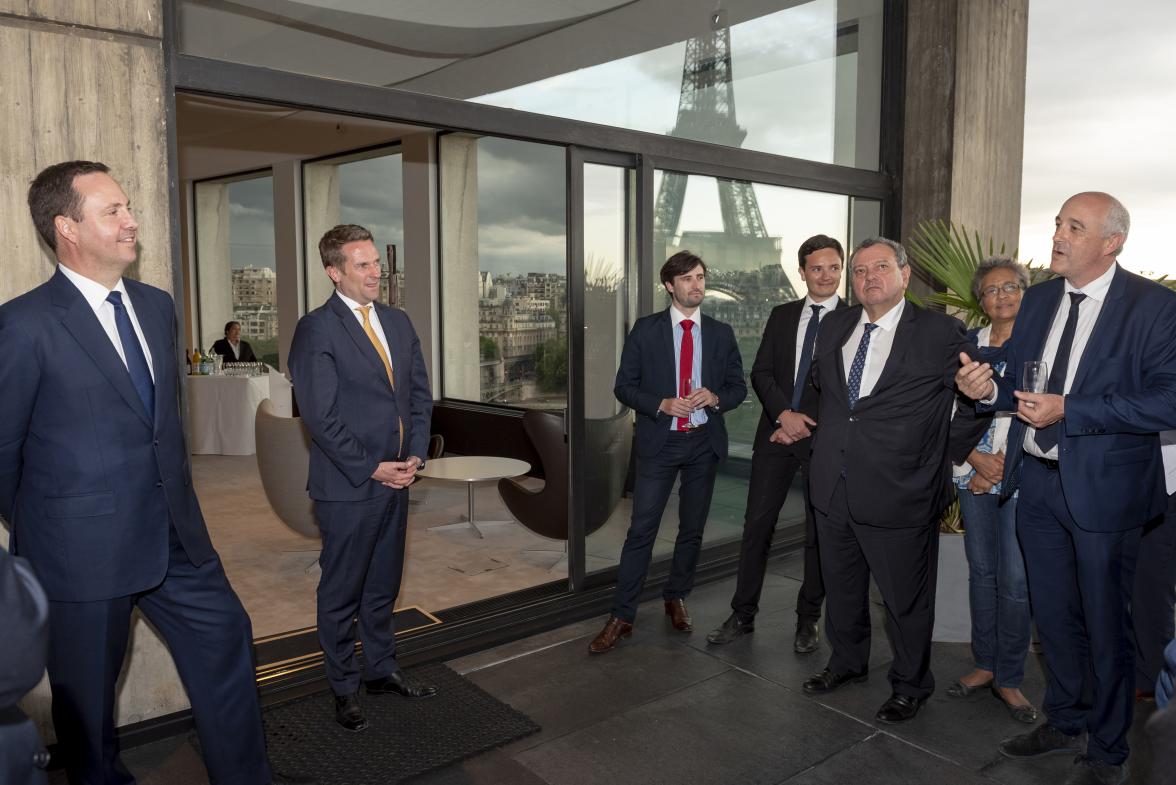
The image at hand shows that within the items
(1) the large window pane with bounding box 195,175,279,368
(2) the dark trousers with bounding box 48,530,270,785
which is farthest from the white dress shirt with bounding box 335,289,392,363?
(1) the large window pane with bounding box 195,175,279,368

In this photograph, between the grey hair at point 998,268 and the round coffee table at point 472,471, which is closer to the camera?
the grey hair at point 998,268

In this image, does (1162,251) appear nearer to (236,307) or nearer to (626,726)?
(626,726)

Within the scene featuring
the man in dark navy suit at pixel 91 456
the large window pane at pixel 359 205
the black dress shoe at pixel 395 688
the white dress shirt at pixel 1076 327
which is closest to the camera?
the man in dark navy suit at pixel 91 456

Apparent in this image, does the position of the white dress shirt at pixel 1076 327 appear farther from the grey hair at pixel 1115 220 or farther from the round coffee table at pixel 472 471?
the round coffee table at pixel 472 471

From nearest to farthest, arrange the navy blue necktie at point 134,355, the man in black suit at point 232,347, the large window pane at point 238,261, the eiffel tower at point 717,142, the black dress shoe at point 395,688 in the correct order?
the navy blue necktie at point 134,355, the black dress shoe at point 395,688, the eiffel tower at point 717,142, the man in black suit at point 232,347, the large window pane at point 238,261

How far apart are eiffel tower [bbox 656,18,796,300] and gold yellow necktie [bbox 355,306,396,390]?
77.7 inches

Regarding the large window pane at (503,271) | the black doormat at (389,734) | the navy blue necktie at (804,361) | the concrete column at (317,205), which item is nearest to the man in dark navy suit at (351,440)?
the black doormat at (389,734)

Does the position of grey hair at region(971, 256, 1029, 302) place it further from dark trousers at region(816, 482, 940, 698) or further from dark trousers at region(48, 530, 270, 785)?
dark trousers at region(48, 530, 270, 785)

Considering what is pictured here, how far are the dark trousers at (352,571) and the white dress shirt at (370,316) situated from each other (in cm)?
57

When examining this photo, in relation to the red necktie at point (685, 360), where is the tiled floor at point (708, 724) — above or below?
below

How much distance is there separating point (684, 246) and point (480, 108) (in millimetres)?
1499

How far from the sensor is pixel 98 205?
2387 mm

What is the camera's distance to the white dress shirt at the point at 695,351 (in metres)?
4.15

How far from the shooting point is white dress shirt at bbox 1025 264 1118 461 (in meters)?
2.87
